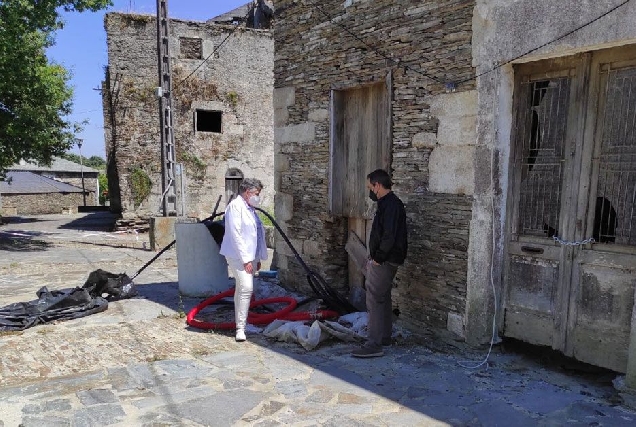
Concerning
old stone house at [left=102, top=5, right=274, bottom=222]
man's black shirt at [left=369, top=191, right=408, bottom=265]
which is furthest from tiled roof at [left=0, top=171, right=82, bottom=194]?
man's black shirt at [left=369, top=191, right=408, bottom=265]

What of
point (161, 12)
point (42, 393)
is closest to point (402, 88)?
point (42, 393)

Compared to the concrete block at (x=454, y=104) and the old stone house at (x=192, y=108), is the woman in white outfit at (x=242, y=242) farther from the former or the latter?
the old stone house at (x=192, y=108)

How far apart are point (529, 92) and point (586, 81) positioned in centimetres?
51

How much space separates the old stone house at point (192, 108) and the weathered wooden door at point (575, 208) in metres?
13.8

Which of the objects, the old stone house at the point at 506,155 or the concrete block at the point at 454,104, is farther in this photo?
the concrete block at the point at 454,104

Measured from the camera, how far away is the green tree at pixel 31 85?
1091 cm

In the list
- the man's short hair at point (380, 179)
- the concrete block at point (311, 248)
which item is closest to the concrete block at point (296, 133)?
the concrete block at point (311, 248)

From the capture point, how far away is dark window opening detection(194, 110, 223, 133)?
18.2m

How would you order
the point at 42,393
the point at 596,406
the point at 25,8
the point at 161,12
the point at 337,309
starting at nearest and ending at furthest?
1. the point at 596,406
2. the point at 42,393
3. the point at 337,309
4. the point at 25,8
5. the point at 161,12

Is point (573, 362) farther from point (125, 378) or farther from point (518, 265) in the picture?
point (125, 378)

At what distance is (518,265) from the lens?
4430 millimetres

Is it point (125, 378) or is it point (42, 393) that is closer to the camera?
point (42, 393)

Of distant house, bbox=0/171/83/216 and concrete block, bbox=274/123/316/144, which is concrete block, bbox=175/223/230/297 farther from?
distant house, bbox=0/171/83/216

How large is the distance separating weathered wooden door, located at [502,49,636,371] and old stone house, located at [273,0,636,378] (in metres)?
0.01
